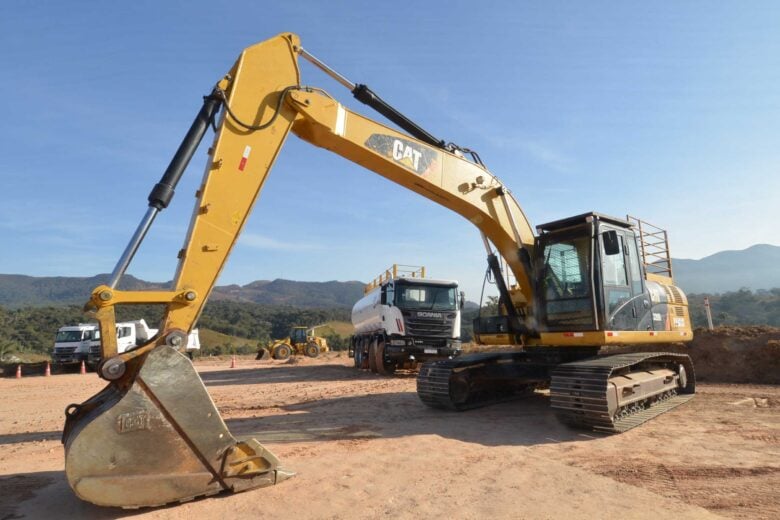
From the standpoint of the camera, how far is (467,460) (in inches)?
215

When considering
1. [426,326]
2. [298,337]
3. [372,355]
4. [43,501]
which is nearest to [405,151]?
[43,501]

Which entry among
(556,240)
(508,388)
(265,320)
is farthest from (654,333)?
(265,320)

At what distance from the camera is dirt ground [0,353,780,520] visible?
4.07 metres

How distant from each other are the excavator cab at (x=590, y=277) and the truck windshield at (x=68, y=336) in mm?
27975

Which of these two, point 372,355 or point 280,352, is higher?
point 372,355

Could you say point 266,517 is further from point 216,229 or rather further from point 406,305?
point 406,305

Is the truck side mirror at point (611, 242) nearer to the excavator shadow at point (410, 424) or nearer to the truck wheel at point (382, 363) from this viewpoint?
the excavator shadow at point (410, 424)

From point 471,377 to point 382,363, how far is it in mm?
7533

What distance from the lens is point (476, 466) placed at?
525 cm

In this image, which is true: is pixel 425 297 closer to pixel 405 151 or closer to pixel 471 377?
pixel 471 377

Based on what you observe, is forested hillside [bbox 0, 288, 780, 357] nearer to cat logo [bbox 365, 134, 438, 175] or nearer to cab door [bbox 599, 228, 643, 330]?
cab door [bbox 599, 228, 643, 330]

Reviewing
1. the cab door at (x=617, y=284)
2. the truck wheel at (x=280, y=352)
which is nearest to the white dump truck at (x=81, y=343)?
the truck wheel at (x=280, y=352)

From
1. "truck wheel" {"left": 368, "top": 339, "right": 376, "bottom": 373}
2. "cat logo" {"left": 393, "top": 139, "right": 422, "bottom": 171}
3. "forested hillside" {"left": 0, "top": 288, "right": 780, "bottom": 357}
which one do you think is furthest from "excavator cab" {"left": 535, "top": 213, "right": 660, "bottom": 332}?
"forested hillside" {"left": 0, "top": 288, "right": 780, "bottom": 357}

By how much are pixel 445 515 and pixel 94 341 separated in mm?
29391
